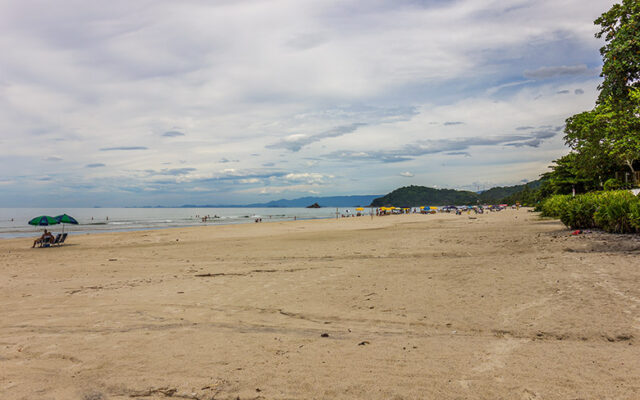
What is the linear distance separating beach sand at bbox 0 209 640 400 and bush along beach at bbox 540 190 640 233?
5482 millimetres

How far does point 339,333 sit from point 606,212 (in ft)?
53.3

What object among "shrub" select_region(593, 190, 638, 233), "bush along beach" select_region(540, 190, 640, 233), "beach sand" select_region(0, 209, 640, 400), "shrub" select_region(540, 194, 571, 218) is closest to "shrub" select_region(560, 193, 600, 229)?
"bush along beach" select_region(540, 190, 640, 233)

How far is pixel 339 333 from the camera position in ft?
18.4

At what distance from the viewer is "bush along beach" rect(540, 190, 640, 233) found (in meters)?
14.3

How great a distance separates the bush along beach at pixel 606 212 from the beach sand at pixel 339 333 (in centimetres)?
548

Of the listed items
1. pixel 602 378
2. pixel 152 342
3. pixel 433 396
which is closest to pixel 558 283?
pixel 602 378

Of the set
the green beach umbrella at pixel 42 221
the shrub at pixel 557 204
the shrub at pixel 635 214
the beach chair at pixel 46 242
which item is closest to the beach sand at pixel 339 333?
the shrub at pixel 635 214

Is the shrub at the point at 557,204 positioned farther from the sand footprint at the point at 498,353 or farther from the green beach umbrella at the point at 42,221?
the green beach umbrella at the point at 42,221

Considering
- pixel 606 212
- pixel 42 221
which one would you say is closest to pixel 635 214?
pixel 606 212

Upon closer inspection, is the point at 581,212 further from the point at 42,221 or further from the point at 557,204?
the point at 42,221

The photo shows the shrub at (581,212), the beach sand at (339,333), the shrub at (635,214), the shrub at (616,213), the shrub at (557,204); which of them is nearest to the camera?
the beach sand at (339,333)

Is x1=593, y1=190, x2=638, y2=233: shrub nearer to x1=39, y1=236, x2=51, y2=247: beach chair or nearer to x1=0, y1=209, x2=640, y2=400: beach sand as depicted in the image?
x1=0, y1=209, x2=640, y2=400: beach sand

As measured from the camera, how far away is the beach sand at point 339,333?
3857mm

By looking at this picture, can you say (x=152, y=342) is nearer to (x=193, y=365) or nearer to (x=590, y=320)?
(x=193, y=365)
